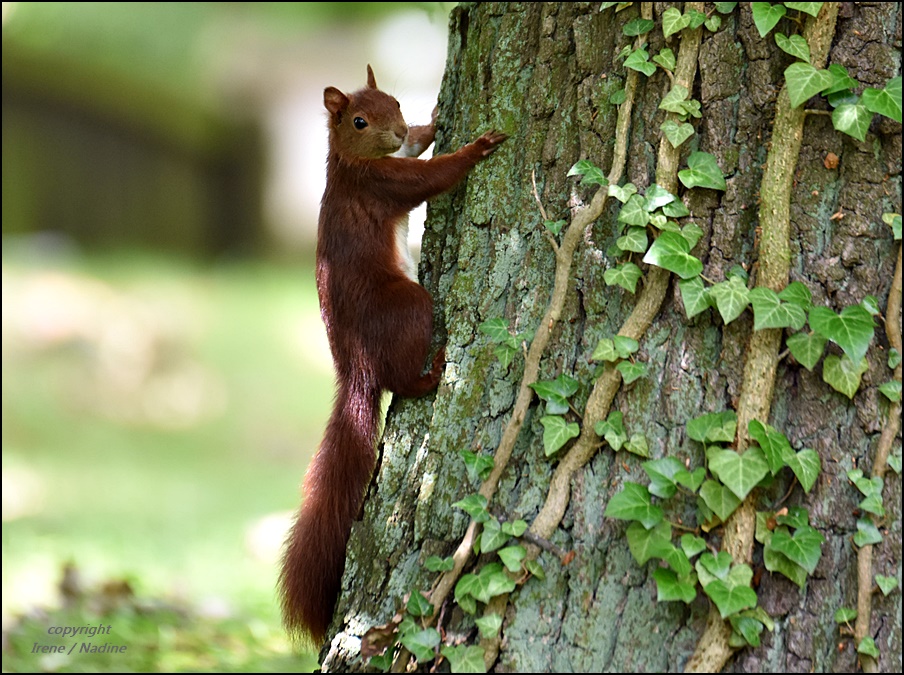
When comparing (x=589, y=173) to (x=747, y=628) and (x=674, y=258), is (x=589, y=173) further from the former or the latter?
(x=747, y=628)

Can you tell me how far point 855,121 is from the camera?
1530 mm

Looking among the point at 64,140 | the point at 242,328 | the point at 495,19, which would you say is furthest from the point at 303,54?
the point at 495,19

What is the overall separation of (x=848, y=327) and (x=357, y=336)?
109 centimetres

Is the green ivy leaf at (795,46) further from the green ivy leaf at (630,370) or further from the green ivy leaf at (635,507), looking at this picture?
the green ivy leaf at (635,507)

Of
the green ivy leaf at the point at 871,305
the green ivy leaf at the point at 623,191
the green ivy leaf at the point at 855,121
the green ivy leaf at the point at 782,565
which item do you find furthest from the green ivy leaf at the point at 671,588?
the green ivy leaf at the point at 855,121

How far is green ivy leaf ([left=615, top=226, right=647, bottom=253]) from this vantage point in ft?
5.38

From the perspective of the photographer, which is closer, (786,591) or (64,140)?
(786,591)

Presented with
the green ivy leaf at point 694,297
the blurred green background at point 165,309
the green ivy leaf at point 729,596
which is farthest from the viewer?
the blurred green background at point 165,309

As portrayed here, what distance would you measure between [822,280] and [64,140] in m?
8.96

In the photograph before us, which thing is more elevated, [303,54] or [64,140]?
[303,54]

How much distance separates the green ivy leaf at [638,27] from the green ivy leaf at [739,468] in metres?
0.81

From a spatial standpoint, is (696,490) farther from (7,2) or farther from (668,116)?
(7,2)

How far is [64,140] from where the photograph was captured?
354 inches

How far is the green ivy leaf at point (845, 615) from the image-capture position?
150 cm
